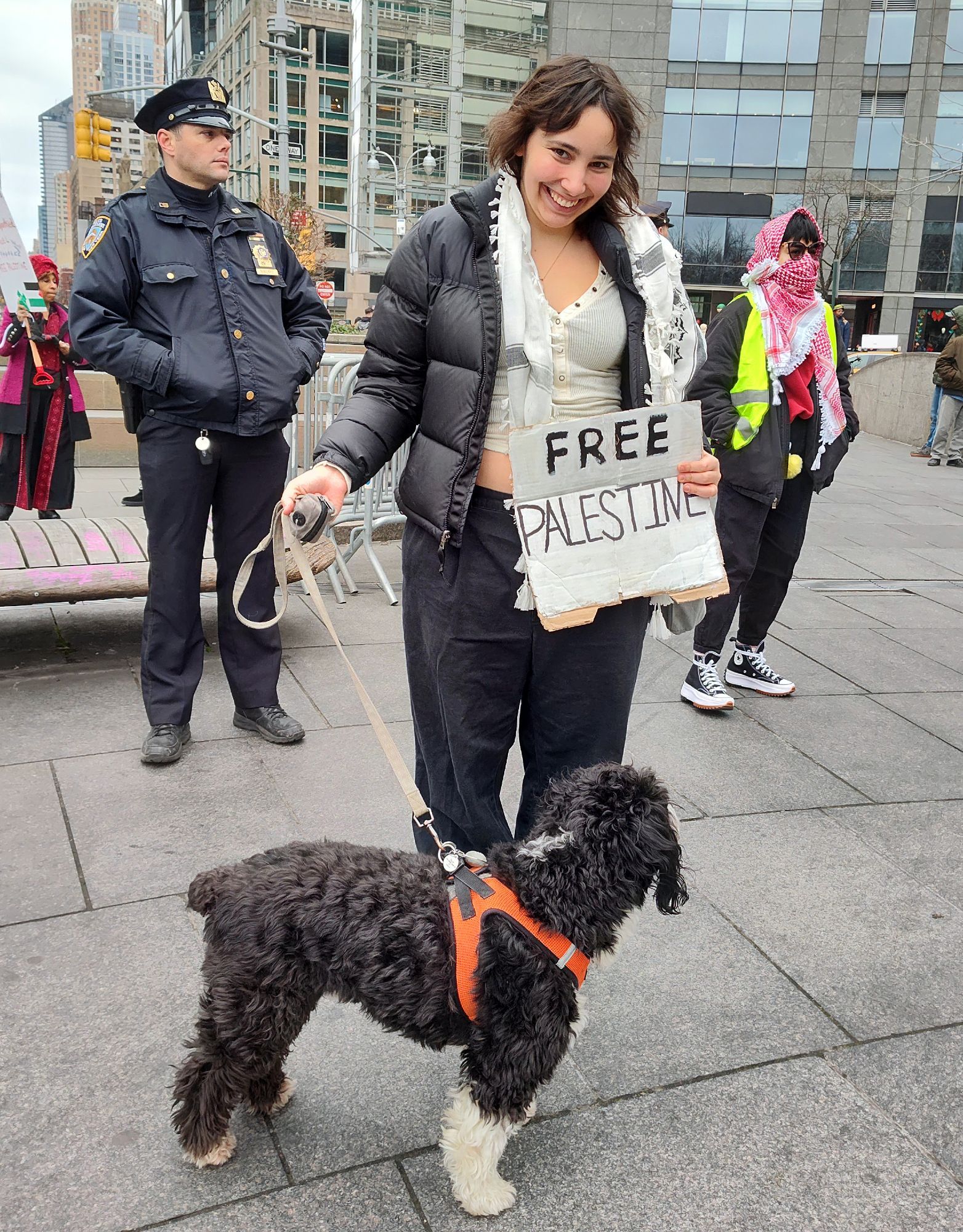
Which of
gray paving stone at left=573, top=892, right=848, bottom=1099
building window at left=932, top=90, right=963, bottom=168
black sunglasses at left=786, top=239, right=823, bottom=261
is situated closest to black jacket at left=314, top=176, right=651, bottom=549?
Result: gray paving stone at left=573, top=892, right=848, bottom=1099

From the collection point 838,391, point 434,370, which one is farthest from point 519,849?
point 838,391

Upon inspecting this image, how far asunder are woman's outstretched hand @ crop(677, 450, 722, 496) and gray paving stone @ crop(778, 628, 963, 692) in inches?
132

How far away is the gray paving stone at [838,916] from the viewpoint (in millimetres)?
2758

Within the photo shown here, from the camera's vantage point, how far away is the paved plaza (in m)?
2.07

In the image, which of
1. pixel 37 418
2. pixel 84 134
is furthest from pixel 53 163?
pixel 37 418

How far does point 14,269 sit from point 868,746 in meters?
5.87

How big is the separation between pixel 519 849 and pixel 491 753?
0.49m

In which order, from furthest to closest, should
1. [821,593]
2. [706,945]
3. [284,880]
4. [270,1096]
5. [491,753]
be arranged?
[821,593]
[706,945]
[491,753]
[270,1096]
[284,880]

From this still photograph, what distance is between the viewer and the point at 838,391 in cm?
480

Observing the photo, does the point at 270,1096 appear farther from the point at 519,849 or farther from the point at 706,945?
the point at 706,945

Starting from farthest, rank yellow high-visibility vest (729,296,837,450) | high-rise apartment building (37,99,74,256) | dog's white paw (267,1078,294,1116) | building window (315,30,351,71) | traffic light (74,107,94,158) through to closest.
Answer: high-rise apartment building (37,99,74,256)
building window (315,30,351,71)
traffic light (74,107,94,158)
yellow high-visibility vest (729,296,837,450)
dog's white paw (267,1078,294,1116)

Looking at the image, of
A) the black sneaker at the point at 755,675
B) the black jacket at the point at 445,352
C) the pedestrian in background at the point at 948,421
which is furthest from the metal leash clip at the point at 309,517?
the pedestrian in background at the point at 948,421

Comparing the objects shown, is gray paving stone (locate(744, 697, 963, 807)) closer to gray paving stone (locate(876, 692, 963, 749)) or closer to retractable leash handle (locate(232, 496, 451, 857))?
gray paving stone (locate(876, 692, 963, 749))

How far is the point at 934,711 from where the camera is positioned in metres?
4.98
